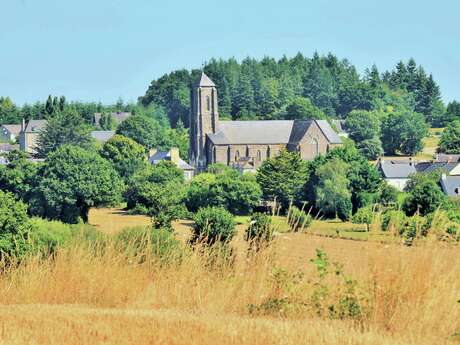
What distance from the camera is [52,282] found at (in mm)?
8508

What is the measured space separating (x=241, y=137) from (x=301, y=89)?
118 ft

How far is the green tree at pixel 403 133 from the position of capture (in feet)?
281

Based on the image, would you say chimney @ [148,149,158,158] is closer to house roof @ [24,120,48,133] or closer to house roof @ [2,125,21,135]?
house roof @ [24,120,48,133]

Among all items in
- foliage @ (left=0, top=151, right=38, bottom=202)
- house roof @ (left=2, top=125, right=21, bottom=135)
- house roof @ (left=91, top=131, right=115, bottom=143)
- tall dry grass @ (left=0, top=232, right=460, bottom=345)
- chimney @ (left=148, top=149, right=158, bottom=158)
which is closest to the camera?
tall dry grass @ (left=0, top=232, right=460, bottom=345)

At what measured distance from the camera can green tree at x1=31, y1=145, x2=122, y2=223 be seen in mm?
45406

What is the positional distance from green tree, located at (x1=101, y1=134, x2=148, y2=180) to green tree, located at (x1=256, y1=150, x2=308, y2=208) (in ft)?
33.5

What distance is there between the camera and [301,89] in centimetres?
11538

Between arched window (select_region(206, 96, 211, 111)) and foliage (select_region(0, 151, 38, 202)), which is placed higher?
arched window (select_region(206, 96, 211, 111))

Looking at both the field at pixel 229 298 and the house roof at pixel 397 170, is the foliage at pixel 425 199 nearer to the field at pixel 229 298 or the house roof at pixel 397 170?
the house roof at pixel 397 170

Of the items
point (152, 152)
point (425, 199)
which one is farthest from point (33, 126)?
point (425, 199)

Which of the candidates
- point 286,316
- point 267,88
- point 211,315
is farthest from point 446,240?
point 267,88

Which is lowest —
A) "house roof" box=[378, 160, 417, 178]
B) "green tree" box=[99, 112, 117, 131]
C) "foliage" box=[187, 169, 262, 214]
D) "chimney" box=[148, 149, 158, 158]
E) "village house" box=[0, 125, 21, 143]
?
"foliage" box=[187, 169, 262, 214]

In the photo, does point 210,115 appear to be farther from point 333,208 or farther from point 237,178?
point 333,208

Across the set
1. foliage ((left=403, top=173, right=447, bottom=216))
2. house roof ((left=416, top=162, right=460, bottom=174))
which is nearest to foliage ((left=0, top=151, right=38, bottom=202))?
foliage ((left=403, top=173, right=447, bottom=216))
